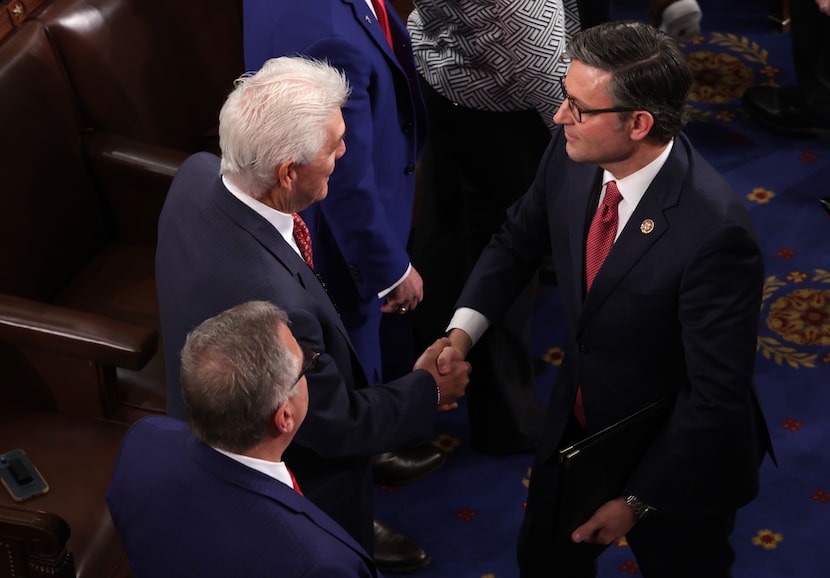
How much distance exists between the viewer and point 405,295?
109 inches

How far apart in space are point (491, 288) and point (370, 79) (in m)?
0.60

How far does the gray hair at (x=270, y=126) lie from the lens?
78.7 inches

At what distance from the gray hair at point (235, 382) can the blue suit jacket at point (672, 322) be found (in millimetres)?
680

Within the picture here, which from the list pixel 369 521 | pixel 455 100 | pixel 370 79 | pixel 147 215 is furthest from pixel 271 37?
pixel 369 521

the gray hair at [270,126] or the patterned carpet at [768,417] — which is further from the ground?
the gray hair at [270,126]

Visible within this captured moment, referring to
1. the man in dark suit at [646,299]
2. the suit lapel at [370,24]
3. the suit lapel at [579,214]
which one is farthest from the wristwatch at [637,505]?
the suit lapel at [370,24]

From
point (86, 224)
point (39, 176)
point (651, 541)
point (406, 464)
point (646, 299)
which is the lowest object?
point (406, 464)

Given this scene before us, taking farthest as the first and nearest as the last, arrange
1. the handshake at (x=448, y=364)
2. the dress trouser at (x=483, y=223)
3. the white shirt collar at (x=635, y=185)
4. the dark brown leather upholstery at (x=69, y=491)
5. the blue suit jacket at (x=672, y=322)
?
1. the dress trouser at (x=483, y=223)
2. the handshake at (x=448, y=364)
3. the dark brown leather upholstery at (x=69, y=491)
4. the white shirt collar at (x=635, y=185)
5. the blue suit jacket at (x=672, y=322)

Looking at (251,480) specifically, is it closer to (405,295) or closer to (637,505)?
(637,505)

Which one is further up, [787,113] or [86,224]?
[86,224]

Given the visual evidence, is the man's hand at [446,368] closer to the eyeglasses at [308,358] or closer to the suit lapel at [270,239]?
the suit lapel at [270,239]

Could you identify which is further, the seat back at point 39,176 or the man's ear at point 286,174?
the seat back at point 39,176

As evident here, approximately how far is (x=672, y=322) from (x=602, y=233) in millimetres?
223

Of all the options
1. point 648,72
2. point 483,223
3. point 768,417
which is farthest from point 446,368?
point 768,417
